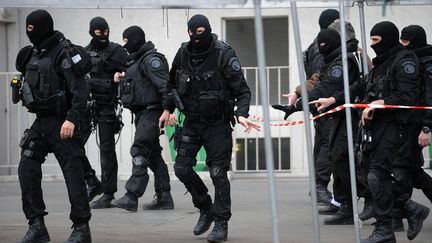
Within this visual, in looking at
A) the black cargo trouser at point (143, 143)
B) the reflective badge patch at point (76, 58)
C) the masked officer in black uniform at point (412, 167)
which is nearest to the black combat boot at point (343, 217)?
the masked officer in black uniform at point (412, 167)

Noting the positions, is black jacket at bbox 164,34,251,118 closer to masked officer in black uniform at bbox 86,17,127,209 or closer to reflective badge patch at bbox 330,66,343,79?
reflective badge patch at bbox 330,66,343,79

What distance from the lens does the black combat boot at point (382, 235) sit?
27.3ft

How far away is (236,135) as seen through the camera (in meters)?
15.7

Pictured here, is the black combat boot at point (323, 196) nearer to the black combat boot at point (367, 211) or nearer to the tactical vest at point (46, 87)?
the black combat boot at point (367, 211)

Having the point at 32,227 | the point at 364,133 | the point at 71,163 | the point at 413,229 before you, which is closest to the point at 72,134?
the point at 71,163

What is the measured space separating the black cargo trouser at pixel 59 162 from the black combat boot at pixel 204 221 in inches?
41.2

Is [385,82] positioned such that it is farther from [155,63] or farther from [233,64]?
[155,63]

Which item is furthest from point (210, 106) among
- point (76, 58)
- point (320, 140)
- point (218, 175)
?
point (320, 140)

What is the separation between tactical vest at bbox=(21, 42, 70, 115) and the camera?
327 inches

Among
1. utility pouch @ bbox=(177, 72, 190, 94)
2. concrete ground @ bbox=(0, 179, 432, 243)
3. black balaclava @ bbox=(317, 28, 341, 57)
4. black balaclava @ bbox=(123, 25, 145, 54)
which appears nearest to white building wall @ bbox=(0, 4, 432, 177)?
concrete ground @ bbox=(0, 179, 432, 243)

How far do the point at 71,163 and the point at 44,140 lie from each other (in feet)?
1.01

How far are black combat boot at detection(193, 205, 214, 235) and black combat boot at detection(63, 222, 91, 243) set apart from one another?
102 cm

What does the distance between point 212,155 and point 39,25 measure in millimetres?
1813

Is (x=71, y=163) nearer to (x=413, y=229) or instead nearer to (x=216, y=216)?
(x=216, y=216)
